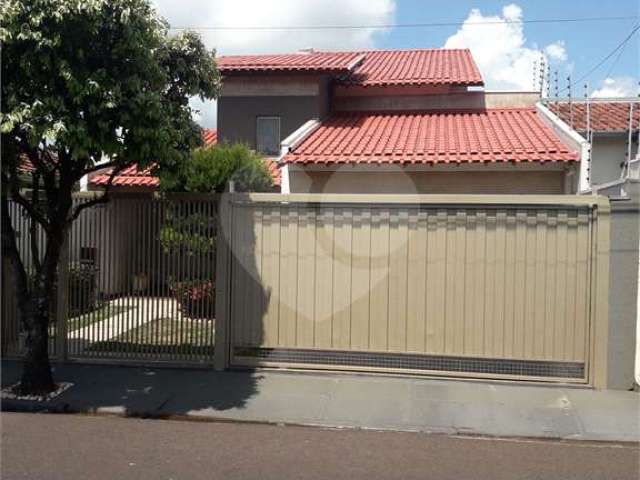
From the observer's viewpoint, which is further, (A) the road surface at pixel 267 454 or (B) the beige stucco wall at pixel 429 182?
(B) the beige stucco wall at pixel 429 182

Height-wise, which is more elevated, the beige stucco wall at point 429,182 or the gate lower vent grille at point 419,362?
the beige stucco wall at point 429,182

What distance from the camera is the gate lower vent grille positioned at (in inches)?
296

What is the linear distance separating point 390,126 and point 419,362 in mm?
7548

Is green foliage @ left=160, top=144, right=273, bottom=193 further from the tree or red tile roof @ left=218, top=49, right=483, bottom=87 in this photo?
red tile roof @ left=218, top=49, right=483, bottom=87

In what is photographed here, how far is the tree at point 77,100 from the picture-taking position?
19.2 ft

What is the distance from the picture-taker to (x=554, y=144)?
12.0m

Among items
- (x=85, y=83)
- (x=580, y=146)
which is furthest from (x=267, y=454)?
(x=580, y=146)

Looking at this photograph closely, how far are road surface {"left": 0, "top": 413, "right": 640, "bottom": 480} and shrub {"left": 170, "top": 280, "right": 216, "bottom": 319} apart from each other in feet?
5.86

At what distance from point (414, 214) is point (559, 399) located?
2.61 m

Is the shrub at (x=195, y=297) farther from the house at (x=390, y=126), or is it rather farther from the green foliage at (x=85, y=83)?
the house at (x=390, y=126)

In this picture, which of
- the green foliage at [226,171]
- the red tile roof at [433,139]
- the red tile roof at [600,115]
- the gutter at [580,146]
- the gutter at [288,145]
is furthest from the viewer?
the red tile roof at [600,115]

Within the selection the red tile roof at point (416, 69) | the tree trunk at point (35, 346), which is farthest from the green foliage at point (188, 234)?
the red tile roof at point (416, 69)

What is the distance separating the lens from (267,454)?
211 inches

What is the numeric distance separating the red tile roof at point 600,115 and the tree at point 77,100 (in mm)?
11104
